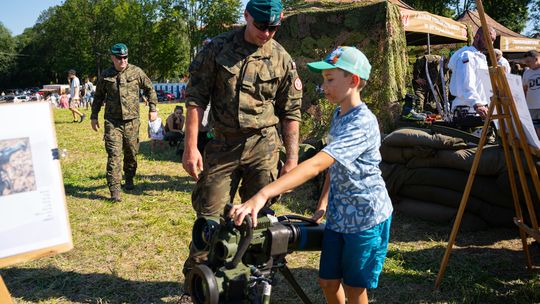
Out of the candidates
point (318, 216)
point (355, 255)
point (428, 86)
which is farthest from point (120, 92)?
point (428, 86)

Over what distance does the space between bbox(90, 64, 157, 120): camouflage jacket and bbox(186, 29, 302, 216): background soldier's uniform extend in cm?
339

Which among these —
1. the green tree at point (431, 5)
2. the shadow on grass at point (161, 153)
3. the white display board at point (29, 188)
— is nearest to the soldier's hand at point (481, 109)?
the white display board at point (29, 188)

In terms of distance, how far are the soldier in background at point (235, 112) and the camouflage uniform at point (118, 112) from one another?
327cm

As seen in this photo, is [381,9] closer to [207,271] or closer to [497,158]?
[497,158]

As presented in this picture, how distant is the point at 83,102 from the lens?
27125 millimetres

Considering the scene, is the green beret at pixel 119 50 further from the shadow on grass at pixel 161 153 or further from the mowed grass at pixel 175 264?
the shadow on grass at pixel 161 153

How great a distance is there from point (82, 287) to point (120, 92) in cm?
316

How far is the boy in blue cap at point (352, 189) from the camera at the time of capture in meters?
2.16

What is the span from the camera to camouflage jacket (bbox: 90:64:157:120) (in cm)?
610

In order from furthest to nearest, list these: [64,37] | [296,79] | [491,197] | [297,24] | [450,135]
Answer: [64,37]
[297,24]
[450,135]
[491,197]
[296,79]

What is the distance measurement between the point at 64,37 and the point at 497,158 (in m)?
67.7

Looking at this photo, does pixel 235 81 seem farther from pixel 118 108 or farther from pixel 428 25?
pixel 428 25

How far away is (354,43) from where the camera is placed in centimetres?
758

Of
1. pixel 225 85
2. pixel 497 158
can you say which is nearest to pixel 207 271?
Result: pixel 225 85
